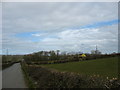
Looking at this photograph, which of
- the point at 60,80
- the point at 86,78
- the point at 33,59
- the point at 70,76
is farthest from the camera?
the point at 33,59

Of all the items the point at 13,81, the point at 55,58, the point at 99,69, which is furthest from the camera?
the point at 55,58

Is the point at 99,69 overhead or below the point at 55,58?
overhead

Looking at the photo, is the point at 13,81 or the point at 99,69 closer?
the point at 13,81

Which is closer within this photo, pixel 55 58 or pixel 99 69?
pixel 99 69

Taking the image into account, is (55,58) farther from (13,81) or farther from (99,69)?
(13,81)

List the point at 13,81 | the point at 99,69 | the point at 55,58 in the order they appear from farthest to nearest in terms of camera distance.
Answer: the point at 55,58
the point at 99,69
the point at 13,81

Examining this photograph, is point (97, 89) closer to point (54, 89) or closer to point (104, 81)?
point (104, 81)

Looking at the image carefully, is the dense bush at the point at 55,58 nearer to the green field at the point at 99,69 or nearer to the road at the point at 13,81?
the green field at the point at 99,69

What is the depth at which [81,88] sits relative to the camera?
18.2 feet

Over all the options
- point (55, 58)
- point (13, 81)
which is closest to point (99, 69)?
point (13, 81)

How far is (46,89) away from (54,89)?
611 millimetres

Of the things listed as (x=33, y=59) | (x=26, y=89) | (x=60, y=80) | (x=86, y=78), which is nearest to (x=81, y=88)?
(x=86, y=78)

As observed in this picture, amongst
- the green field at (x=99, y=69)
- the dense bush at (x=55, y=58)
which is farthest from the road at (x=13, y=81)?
the dense bush at (x=55, y=58)

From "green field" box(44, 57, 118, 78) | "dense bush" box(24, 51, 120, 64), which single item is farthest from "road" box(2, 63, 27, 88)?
"dense bush" box(24, 51, 120, 64)
